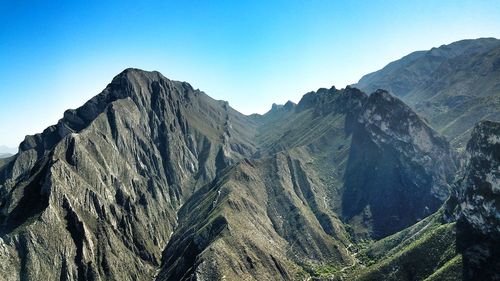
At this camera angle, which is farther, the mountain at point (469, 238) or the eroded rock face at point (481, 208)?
the mountain at point (469, 238)

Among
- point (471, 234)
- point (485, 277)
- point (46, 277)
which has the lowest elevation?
point (485, 277)

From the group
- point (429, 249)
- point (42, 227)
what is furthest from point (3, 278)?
point (429, 249)

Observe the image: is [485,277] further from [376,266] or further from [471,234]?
[376,266]

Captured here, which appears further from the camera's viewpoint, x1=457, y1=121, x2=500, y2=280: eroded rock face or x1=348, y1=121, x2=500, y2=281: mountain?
x1=348, y1=121, x2=500, y2=281: mountain

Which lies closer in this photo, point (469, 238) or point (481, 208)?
point (481, 208)

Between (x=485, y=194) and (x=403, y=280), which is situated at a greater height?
(x=485, y=194)

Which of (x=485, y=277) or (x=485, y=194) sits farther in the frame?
(x=485, y=194)

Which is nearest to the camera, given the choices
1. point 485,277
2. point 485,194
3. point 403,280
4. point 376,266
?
point 485,277

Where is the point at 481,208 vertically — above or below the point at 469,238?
above
